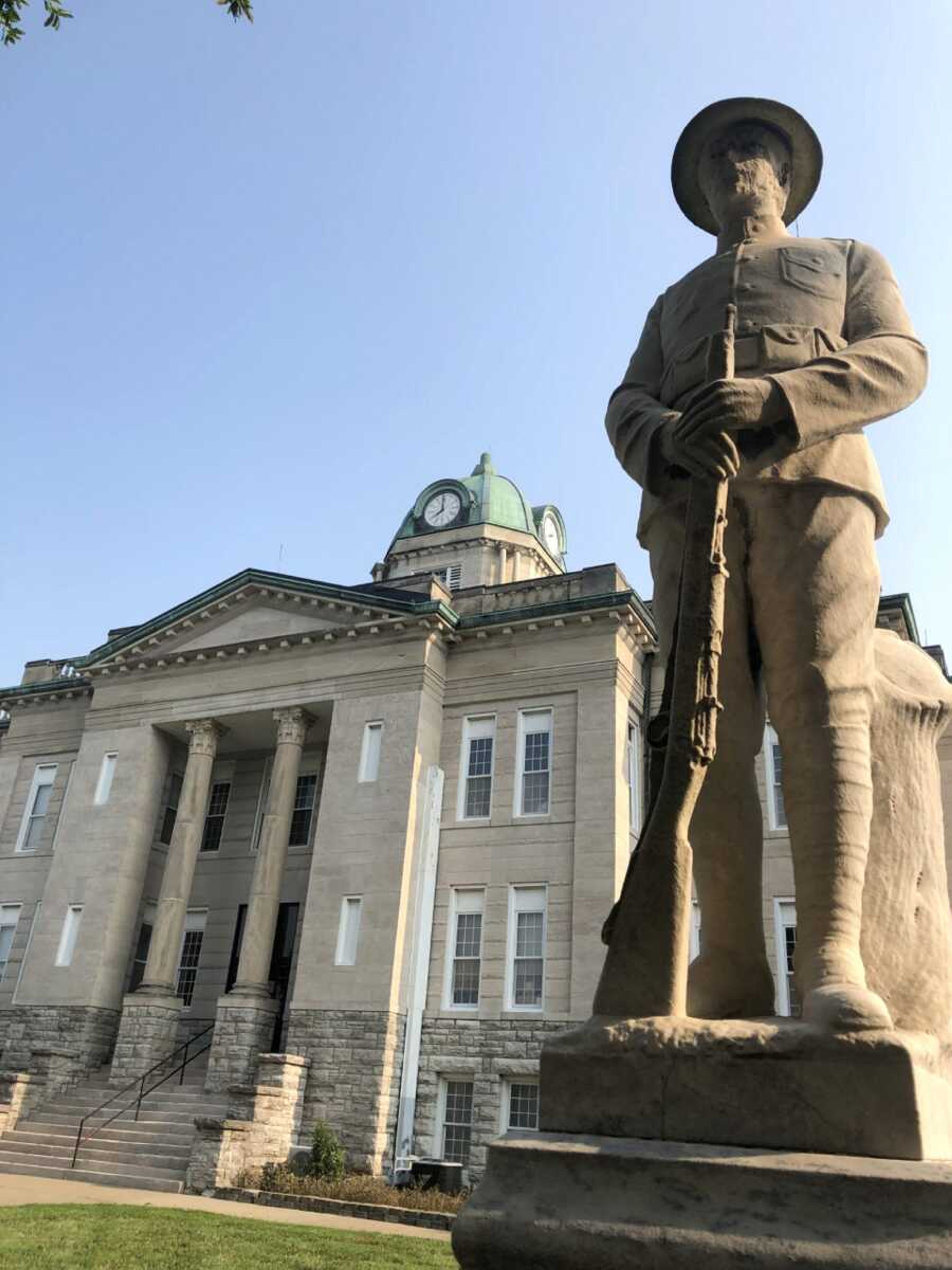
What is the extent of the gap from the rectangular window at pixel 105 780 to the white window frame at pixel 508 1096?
44.6ft

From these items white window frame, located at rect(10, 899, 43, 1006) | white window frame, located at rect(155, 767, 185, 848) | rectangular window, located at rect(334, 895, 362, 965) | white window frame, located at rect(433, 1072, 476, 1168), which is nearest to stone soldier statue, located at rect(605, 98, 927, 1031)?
white window frame, located at rect(433, 1072, 476, 1168)

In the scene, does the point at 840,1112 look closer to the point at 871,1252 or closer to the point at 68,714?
the point at 871,1252

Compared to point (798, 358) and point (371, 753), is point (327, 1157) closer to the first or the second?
point (371, 753)

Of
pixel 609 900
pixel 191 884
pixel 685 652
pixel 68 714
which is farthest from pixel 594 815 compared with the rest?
pixel 685 652

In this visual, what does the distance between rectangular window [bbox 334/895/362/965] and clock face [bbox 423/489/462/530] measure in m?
25.4

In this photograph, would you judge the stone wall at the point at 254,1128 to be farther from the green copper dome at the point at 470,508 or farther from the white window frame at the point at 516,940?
the green copper dome at the point at 470,508

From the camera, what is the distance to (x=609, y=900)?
21547 mm

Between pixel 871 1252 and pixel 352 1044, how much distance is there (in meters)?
20.6

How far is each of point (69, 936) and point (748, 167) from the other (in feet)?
87.4

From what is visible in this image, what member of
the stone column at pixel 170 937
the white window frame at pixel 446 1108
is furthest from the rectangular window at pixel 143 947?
the white window frame at pixel 446 1108

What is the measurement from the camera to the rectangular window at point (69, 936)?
84.6 feet

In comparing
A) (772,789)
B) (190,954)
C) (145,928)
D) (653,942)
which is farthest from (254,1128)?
(653,942)

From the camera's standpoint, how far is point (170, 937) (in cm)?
2469

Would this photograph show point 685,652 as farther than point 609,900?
No
